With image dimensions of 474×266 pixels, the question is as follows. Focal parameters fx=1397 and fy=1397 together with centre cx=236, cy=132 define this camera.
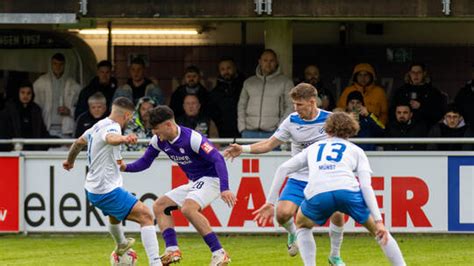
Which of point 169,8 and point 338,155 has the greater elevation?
point 169,8

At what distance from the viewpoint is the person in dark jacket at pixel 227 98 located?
18.6 meters

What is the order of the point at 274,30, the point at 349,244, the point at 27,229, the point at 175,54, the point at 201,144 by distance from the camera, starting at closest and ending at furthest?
the point at 201,144
the point at 349,244
the point at 27,229
the point at 274,30
the point at 175,54

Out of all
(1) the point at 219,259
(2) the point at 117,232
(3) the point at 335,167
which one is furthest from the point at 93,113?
(3) the point at 335,167

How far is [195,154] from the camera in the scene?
1365cm

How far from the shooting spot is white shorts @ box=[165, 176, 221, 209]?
13.8 m

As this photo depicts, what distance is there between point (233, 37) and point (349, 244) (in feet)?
16.9

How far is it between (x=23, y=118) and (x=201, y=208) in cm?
587

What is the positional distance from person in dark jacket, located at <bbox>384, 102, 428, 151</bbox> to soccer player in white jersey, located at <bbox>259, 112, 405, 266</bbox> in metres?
6.06

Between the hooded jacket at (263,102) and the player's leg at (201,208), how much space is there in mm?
4192

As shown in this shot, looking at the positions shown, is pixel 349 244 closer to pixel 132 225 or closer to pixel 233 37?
pixel 132 225

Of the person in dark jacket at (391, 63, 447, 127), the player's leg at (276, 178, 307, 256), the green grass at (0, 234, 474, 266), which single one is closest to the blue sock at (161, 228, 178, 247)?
the green grass at (0, 234, 474, 266)

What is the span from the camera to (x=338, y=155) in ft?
38.6

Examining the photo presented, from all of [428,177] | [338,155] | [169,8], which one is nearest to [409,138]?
[428,177]

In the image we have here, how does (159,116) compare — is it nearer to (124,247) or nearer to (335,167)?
(124,247)
